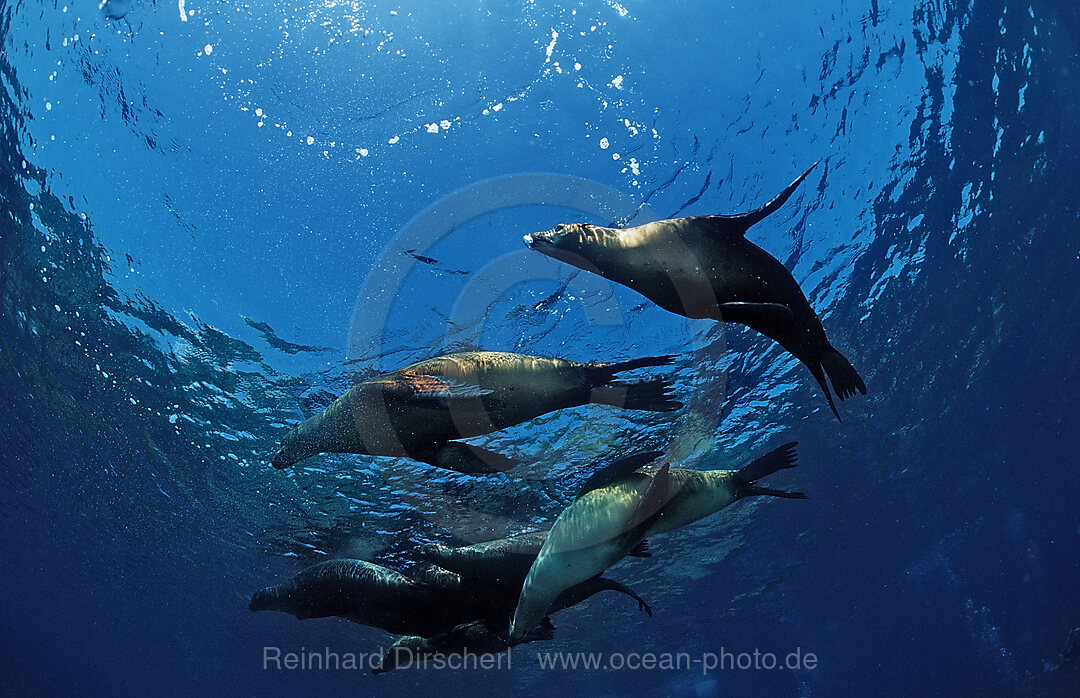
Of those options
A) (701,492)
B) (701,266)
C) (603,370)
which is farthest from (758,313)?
(701,492)

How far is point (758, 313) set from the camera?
3.61 m

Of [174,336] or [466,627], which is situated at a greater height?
[174,336]

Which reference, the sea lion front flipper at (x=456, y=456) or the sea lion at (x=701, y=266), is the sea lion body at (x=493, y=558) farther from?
the sea lion at (x=701, y=266)

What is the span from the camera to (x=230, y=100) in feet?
22.4

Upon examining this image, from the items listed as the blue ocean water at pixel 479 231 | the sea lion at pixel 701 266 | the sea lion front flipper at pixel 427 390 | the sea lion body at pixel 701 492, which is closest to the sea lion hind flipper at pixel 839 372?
the sea lion at pixel 701 266

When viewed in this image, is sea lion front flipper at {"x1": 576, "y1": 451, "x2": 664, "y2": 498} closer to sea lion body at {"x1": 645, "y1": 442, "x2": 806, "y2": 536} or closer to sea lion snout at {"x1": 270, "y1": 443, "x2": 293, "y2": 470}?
sea lion body at {"x1": 645, "y1": 442, "x2": 806, "y2": 536}

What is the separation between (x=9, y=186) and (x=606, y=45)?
1033 centimetres

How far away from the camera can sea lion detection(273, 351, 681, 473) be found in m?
3.76

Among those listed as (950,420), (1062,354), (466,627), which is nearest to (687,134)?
(466,627)

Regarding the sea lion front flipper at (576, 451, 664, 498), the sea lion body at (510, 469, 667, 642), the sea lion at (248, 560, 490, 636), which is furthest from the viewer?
the sea lion at (248, 560, 490, 636)

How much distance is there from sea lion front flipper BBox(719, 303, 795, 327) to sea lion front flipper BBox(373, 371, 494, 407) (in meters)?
1.77

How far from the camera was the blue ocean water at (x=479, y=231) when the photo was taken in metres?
6.70

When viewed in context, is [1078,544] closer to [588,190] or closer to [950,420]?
[950,420]

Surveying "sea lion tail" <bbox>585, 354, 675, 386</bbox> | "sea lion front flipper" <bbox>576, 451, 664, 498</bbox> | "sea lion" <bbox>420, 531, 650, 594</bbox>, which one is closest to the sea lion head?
"sea lion tail" <bbox>585, 354, 675, 386</bbox>
